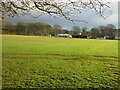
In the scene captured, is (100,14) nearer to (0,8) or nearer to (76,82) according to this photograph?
(0,8)

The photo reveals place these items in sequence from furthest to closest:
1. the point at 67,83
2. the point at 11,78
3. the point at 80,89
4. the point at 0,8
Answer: the point at 11,78 → the point at 67,83 → the point at 80,89 → the point at 0,8

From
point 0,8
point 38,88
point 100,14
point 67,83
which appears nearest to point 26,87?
point 38,88

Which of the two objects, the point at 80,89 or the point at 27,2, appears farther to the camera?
the point at 80,89

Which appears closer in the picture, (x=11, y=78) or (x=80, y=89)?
(x=80, y=89)

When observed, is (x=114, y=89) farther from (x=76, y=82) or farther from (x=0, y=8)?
(x=0, y=8)

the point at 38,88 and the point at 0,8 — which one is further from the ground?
the point at 0,8

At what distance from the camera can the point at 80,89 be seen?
8992 mm

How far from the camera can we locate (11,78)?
10773 mm

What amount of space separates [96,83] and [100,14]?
355 centimetres

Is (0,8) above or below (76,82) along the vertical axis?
above

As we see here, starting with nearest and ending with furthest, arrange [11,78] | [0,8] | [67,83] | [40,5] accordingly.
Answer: [40,5] < [0,8] < [67,83] < [11,78]

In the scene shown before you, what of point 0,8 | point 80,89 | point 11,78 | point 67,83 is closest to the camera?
point 0,8

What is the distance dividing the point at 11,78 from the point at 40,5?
14.8ft

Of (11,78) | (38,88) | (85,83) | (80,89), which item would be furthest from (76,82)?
(11,78)
